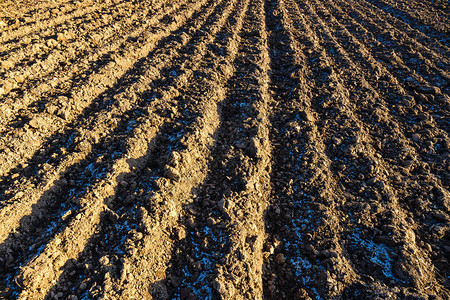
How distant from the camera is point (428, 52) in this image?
6.51 m

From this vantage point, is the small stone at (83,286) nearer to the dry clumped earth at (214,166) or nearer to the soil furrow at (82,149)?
the dry clumped earth at (214,166)

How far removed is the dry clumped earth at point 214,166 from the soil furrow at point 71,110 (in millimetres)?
22

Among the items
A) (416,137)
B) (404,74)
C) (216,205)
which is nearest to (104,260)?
(216,205)

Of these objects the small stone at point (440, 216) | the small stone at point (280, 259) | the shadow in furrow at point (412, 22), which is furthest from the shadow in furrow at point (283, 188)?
the shadow in furrow at point (412, 22)

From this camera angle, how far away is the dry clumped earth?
2.54 meters

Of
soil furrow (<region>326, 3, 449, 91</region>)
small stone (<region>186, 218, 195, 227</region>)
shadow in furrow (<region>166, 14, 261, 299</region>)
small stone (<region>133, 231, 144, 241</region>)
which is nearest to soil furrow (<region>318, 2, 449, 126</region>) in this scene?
soil furrow (<region>326, 3, 449, 91</region>)

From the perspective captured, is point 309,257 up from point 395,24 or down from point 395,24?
down

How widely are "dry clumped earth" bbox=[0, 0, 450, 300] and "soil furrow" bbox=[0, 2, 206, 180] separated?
0.9 inches

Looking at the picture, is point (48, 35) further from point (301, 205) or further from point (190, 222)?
point (301, 205)

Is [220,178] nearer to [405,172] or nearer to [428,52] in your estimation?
[405,172]

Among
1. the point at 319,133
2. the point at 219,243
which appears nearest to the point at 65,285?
the point at 219,243

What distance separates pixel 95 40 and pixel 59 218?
4657mm

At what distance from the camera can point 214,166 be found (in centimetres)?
361

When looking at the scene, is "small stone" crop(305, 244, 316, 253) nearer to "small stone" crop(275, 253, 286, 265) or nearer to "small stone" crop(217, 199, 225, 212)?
"small stone" crop(275, 253, 286, 265)
